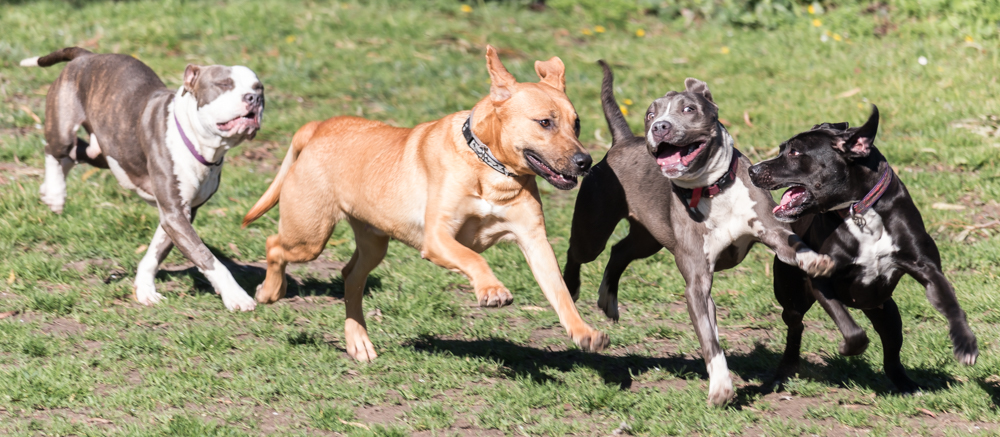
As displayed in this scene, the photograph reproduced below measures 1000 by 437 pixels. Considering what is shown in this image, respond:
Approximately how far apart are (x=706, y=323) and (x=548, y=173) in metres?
1.17

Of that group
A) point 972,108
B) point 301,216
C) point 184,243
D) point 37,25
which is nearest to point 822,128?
point 301,216

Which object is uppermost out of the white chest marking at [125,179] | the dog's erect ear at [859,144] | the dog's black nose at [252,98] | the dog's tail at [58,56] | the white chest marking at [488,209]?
the dog's erect ear at [859,144]

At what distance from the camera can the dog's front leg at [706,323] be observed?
16.1 ft

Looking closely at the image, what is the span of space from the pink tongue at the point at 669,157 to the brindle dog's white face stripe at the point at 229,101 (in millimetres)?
2701

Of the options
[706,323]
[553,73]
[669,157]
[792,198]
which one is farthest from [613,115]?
[706,323]

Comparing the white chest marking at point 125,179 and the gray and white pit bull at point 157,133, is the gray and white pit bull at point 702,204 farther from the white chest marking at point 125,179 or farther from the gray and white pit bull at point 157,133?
the white chest marking at point 125,179

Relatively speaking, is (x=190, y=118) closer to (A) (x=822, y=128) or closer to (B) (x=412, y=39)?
(A) (x=822, y=128)

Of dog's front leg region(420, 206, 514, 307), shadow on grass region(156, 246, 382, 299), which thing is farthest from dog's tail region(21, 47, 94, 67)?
dog's front leg region(420, 206, 514, 307)

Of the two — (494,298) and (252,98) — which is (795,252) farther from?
(252,98)

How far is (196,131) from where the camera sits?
6.30 m

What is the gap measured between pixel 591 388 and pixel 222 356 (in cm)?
221

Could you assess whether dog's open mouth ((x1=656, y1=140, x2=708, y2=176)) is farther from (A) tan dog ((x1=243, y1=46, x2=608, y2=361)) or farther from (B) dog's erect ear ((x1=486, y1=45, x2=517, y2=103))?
(B) dog's erect ear ((x1=486, y1=45, x2=517, y2=103))

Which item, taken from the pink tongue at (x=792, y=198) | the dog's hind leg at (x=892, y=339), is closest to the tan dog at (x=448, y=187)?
the pink tongue at (x=792, y=198)

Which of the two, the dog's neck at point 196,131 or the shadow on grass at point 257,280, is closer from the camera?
the dog's neck at point 196,131
